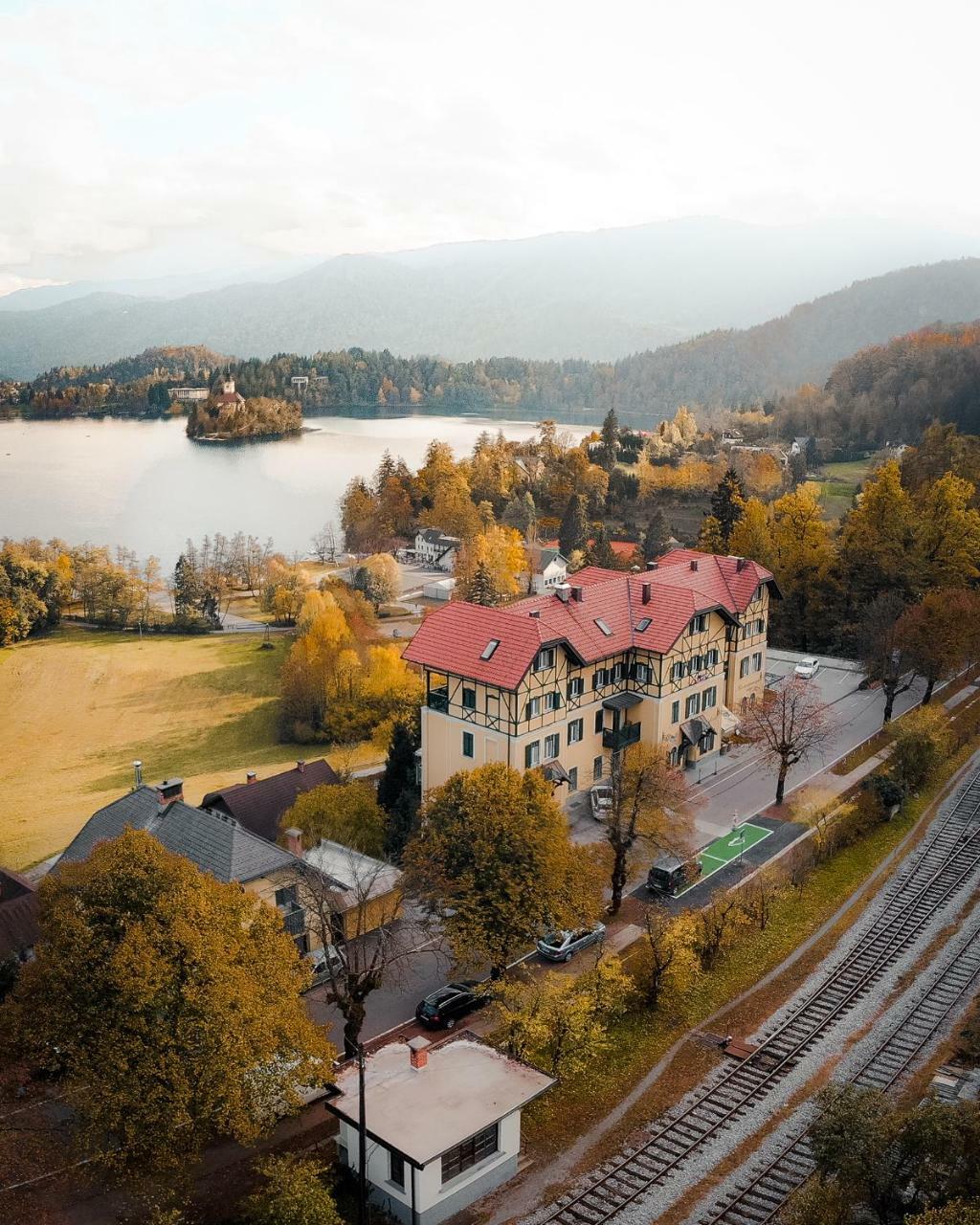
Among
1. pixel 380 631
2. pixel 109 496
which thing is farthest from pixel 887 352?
pixel 109 496

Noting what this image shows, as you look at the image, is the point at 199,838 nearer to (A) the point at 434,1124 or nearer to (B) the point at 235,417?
(A) the point at 434,1124

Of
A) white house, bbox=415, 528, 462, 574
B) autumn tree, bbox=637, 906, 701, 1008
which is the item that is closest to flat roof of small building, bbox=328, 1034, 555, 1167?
autumn tree, bbox=637, 906, 701, 1008

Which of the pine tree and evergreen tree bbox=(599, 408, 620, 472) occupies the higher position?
evergreen tree bbox=(599, 408, 620, 472)

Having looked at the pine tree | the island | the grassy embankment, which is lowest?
the grassy embankment

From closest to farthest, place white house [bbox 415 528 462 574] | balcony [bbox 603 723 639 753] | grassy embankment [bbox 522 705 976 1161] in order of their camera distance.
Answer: grassy embankment [bbox 522 705 976 1161], balcony [bbox 603 723 639 753], white house [bbox 415 528 462 574]

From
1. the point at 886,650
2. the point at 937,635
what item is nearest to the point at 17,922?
the point at 886,650

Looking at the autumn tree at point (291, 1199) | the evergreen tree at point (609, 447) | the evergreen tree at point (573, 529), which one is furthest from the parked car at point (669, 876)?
the evergreen tree at point (609, 447)

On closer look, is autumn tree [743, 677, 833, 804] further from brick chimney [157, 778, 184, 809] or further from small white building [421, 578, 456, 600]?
small white building [421, 578, 456, 600]
